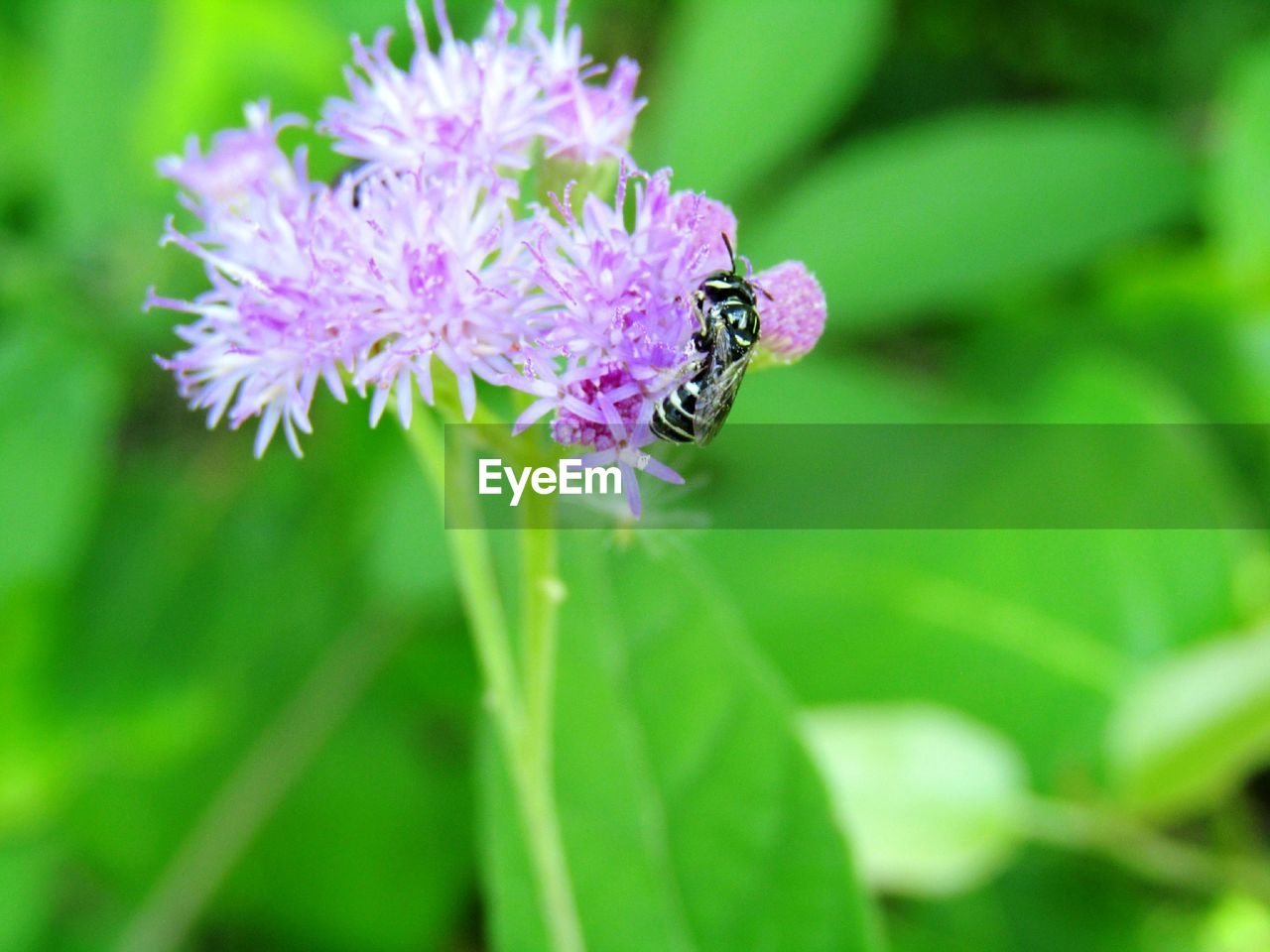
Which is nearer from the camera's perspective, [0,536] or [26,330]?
[0,536]

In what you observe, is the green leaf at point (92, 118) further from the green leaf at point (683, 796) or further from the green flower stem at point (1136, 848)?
the green flower stem at point (1136, 848)

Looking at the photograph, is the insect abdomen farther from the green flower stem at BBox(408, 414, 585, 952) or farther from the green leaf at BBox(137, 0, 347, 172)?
the green leaf at BBox(137, 0, 347, 172)

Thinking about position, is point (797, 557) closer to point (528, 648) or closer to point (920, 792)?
point (920, 792)

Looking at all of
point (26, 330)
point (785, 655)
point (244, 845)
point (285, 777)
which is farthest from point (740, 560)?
point (26, 330)

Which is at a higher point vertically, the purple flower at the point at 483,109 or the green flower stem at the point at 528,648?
the purple flower at the point at 483,109

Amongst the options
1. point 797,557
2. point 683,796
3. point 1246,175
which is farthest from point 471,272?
point 1246,175

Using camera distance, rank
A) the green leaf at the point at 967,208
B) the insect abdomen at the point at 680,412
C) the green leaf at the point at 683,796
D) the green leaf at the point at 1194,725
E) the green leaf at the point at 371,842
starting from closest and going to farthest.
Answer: the insect abdomen at the point at 680,412, the green leaf at the point at 683,796, the green leaf at the point at 1194,725, the green leaf at the point at 967,208, the green leaf at the point at 371,842

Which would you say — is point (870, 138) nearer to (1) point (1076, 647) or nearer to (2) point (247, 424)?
(1) point (1076, 647)

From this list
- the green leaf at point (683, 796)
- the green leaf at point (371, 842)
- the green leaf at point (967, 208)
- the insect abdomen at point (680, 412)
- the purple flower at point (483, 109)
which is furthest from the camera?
the green leaf at point (371, 842)

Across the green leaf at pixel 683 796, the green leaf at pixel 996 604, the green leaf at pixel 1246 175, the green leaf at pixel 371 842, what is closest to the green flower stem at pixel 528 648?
the green leaf at pixel 683 796
